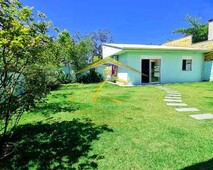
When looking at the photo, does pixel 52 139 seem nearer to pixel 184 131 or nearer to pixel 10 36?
pixel 10 36

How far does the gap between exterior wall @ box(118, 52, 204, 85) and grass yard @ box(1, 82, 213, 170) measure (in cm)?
952

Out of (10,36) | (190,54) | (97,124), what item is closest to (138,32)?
(190,54)

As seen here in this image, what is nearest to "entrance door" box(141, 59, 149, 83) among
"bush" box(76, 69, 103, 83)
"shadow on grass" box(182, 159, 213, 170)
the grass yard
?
"bush" box(76, 69, 103, 83)

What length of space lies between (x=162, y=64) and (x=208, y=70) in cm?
492

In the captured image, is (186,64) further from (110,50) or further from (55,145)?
(55,145)

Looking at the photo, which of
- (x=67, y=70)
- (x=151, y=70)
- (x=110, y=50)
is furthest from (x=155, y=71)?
(x=67, y=70)

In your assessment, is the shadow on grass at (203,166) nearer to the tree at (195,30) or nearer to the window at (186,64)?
the window at (186,64)

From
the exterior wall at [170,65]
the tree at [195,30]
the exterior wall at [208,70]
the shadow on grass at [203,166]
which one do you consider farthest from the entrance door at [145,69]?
the tree at [195,30]

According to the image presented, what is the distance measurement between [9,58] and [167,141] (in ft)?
12.4

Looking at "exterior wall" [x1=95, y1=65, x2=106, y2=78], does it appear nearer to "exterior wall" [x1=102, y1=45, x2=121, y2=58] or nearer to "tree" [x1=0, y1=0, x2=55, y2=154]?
"exterior wall" [x1=102, y1=45, x2=121, y2=58]

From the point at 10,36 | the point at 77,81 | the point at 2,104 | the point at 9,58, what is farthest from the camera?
the point at 77,81

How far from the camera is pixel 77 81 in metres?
21.6

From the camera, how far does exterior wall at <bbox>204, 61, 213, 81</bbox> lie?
18286 mm

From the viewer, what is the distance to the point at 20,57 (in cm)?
376
